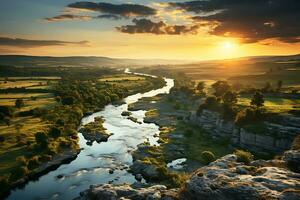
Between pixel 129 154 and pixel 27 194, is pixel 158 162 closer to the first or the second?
pixel 129 154

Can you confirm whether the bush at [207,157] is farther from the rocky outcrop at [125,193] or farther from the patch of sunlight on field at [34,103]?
the patch of sunlight on field at [34,103]

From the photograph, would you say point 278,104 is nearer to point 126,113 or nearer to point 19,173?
point 126,113

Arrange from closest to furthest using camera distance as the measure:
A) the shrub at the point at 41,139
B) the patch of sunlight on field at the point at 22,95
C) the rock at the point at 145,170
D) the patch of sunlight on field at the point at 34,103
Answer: the rock at the point at 145,170 → the shrub at the point at 41,139 → the patch of sunlight on field at the point at 34,103 → the patch of sunlight on field at the point at 22,95

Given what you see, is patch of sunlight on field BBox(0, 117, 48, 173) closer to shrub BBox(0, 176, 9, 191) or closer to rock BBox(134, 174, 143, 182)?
shrub BBox(0, 176, 9, 191)

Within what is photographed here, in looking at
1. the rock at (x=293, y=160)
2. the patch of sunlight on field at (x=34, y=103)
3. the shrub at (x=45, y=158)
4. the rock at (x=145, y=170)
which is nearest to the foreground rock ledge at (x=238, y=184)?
the rock at (x=293, y=160)

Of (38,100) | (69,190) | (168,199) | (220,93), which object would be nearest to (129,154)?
(69,190)
